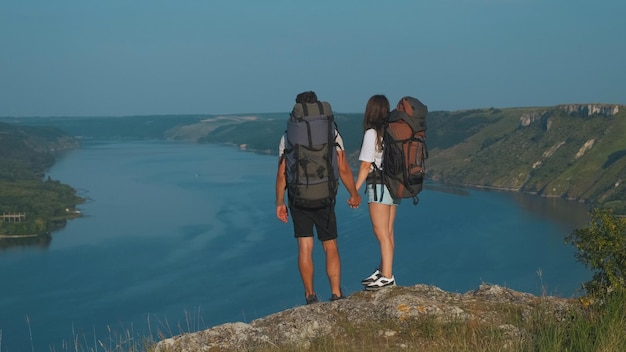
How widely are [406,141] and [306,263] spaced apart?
3.76 feet

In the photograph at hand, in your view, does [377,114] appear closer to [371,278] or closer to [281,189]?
[281,189]

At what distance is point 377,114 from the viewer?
5.71 meters

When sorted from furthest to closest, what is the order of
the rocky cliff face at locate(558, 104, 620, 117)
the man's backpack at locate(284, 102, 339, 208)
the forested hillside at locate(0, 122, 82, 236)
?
1. the rocky cliff face at locate(558, 104, 620, 117)
2. the forested hillside at locate(0, 122, 82, 236)
3. the man's backpack at locate(284, 102, 339, 208)

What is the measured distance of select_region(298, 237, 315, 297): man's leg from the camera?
575cm

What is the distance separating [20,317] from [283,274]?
1622 centimetres

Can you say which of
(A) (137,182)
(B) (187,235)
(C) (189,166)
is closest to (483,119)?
(C) (189,166)

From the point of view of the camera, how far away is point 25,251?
208 ft

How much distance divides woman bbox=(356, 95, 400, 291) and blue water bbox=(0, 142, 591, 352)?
2251 cm

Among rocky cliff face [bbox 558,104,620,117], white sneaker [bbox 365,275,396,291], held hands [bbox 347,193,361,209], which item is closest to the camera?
white sneaker [bbox 365,275,396,291]

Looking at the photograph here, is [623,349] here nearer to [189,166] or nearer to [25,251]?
[25,251]

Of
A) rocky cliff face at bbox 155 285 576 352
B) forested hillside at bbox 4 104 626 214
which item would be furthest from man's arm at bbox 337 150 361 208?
forested hillside at bbox 4 104 626 214

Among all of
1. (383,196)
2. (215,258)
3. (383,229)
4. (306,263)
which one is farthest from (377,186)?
(215,258)

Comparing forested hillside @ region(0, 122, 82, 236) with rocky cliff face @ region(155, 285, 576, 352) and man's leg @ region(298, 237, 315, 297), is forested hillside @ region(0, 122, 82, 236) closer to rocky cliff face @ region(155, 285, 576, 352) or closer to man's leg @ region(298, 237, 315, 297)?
man's leg @ region(298, 237, 315, 297)

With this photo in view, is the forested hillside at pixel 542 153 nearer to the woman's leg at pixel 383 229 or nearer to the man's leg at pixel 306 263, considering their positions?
the woman's leg at pixel 383 229
